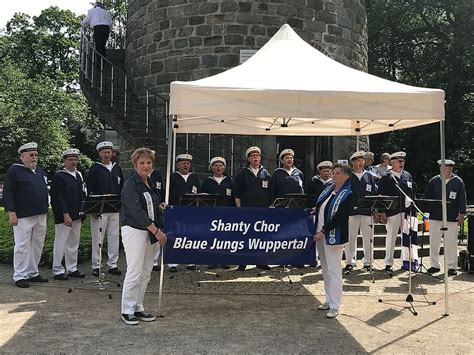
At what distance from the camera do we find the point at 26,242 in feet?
25.0

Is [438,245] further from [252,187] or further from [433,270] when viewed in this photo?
[252,187]

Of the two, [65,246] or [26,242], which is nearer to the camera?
[26,242]

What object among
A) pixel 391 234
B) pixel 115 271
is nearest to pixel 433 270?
pixel 391 234

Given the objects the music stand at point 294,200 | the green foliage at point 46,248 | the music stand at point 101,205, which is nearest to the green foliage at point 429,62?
the music stand at point 294,200

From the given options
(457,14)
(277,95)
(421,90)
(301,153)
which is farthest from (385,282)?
(457,14)

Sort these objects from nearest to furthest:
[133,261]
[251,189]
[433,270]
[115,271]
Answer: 1. [133,261]
2. [115,271]
3. [251,189]
4. [433,270]

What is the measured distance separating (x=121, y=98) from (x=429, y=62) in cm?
2320

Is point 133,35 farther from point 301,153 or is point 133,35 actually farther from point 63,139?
point 63,139

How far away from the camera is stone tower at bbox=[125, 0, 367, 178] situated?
13.7 meters

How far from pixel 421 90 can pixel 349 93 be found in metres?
0.94

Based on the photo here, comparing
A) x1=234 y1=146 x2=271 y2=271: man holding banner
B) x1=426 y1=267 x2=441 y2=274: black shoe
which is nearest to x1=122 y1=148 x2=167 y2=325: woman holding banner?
x1=234 y1=146 x2=271 y2=271: man holding banner

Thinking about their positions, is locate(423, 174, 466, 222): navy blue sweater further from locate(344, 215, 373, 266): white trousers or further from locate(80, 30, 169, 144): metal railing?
locate(80, 30, 169, 144): metal railing

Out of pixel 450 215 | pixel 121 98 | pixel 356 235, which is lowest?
pixel 356 235

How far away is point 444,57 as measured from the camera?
1200 inches
